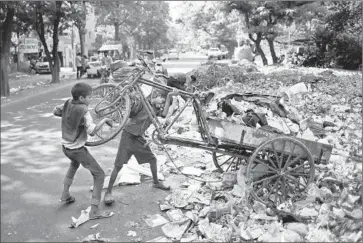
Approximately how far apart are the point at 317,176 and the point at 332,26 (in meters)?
16.9

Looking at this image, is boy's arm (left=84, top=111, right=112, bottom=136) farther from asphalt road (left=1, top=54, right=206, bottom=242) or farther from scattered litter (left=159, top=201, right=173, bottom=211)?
scattered litter (left=159, top=201, right=173, bottom=211)

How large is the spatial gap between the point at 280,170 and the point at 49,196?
2.97 m

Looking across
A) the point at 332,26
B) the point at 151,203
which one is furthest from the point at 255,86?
the point at 332,26

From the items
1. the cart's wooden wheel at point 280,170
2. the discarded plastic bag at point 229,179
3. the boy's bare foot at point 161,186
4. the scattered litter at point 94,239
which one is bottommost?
the scattered litter at point 94,239

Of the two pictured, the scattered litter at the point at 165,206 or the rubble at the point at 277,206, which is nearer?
the rubble at the point at 277,206

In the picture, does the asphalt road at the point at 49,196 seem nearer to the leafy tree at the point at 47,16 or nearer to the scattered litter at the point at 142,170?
the scattered litter at the point at 142,170

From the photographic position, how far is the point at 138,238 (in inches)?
150

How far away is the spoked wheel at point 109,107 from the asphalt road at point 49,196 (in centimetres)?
91

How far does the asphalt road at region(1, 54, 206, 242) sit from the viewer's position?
3.74 metres

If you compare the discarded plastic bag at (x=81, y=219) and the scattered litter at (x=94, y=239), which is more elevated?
the discarded plastic bag at (x=81, y=219)

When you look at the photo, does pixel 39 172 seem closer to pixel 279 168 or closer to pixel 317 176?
pixel 279 168

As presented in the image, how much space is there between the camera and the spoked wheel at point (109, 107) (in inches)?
166

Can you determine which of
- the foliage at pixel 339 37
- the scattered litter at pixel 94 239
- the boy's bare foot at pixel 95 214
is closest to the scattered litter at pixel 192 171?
the boy's bare foot at pixel 95 214

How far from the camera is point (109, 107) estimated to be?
4.24 meters
